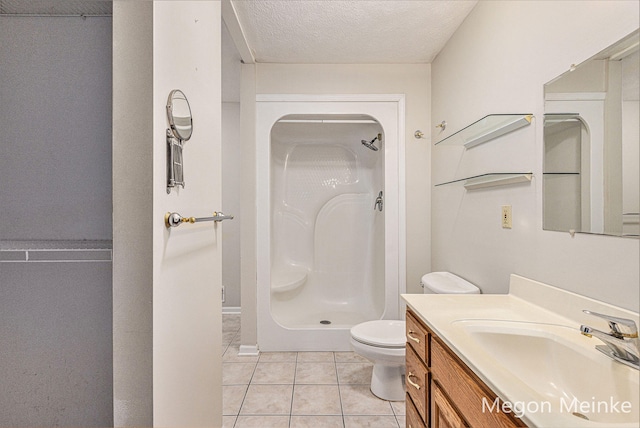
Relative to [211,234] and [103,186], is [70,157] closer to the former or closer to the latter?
[103,186]

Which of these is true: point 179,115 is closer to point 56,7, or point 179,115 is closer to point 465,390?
point 56,7

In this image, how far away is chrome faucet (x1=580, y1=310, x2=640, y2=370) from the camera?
83 cm

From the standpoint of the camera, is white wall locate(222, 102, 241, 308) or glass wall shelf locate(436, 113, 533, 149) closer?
glass wall shelf locate(436, 113, 533, 149)

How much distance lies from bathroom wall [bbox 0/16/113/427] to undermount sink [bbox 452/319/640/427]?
1180 mm

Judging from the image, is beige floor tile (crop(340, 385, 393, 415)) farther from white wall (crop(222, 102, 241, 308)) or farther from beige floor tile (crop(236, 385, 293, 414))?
A: white wall (crop(222, 102, 241, 308))

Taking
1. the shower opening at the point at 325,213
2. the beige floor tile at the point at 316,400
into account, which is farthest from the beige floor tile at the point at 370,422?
the shower opening at the point at 325,213

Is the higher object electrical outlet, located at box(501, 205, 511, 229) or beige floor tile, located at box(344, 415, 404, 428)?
electrical outlet, located at box(501, 205, 511, 229)

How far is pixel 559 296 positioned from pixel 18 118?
76.0 inches

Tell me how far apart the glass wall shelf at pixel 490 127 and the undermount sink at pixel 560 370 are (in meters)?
A: 0.89

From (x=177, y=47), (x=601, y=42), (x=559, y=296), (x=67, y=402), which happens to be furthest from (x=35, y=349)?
(x=601, y=42)

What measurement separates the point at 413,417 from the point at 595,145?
1207 millimetres

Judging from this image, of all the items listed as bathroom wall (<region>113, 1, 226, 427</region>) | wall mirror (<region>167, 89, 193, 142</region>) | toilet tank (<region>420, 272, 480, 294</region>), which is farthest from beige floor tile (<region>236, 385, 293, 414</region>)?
wall mirror (<region>167, 89, 193, 142</region>)

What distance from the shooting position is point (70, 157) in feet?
3.43

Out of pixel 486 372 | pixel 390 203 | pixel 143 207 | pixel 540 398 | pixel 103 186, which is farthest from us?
pixel 390 203
